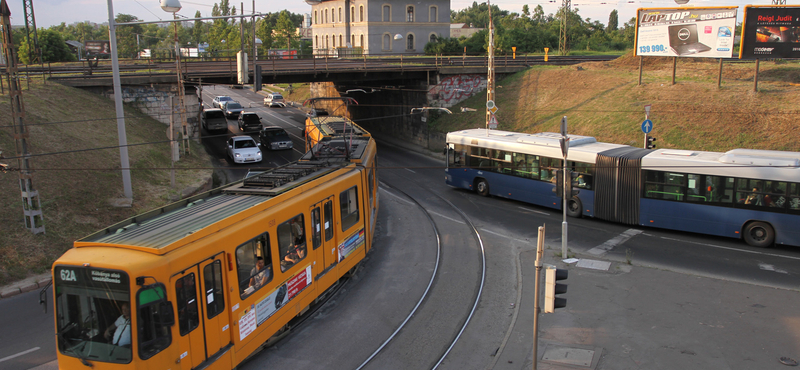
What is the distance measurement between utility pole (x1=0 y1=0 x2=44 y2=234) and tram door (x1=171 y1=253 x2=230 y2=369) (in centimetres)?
1013

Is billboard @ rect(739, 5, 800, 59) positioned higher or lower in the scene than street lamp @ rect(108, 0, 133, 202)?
higher

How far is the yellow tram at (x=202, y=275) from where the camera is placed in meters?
6.95

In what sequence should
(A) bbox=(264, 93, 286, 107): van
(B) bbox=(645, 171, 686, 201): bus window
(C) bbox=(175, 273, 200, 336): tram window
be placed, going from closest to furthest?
(C) bbox=(175, 273, 200, 336): tram window → (B) bbox=(645, 171, 686, 201): bus window → (A) bbox=(264, 93, 286, 107): van

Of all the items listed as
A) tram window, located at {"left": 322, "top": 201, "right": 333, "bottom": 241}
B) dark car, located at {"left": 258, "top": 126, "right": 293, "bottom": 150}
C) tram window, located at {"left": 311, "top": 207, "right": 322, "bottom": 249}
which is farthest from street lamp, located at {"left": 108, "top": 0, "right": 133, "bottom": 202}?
dark car, located at {"left": 258, "top": 126, "right": 293, "bottom": 150}

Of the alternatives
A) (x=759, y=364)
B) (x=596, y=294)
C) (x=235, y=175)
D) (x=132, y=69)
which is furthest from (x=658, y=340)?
(x=132, y=69)

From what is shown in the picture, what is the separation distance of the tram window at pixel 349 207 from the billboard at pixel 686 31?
2272 cm

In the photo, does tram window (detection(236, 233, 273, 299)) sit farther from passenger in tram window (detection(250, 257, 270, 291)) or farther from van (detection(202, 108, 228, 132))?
van (detection(202, 108, 228, 132))

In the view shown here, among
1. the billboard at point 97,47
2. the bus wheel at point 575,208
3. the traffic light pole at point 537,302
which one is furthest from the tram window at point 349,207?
the billboard at point 97,47

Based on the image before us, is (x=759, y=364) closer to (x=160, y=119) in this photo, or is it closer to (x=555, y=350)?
(x=555, y=350)

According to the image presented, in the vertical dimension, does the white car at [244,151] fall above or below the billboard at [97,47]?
below

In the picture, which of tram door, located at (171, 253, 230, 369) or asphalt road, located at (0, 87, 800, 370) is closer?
tram door, located at (171, 253, 230, 369)

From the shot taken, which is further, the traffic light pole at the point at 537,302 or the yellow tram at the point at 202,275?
the traffic light pole at the point at 537,302

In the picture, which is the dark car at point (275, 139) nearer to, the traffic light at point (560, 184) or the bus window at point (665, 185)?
the traffic light at point (560, 184)

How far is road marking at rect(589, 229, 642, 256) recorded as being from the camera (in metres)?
15.8
